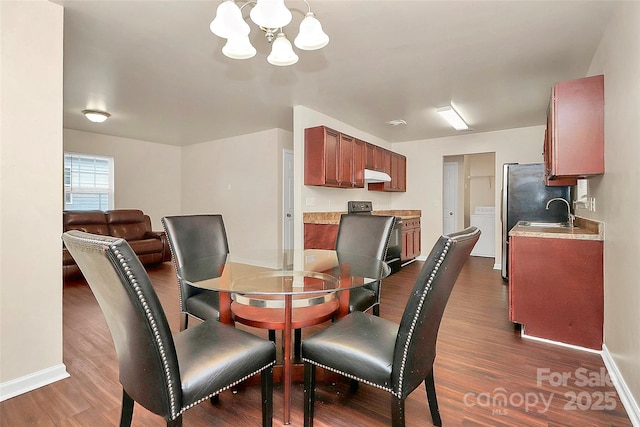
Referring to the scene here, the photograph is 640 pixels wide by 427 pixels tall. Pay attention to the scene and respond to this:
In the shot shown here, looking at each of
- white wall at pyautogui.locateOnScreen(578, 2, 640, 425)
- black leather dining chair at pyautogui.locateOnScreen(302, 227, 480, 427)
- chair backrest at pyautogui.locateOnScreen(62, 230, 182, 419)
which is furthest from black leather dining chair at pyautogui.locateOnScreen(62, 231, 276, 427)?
white wall at pyautogui.locateOnScreen(578, 2, 640, 425)

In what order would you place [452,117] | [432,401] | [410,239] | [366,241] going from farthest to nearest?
[410,239] → [452,117] → [366,241] → [432,401]

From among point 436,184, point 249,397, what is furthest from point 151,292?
point 436,184

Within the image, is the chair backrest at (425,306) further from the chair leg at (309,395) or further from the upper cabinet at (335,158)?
the upper cabinet at (335,158)

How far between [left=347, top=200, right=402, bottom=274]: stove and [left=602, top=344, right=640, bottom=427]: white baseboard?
263 cm

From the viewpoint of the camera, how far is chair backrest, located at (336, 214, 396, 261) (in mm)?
2375

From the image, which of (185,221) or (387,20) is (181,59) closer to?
(185,221)

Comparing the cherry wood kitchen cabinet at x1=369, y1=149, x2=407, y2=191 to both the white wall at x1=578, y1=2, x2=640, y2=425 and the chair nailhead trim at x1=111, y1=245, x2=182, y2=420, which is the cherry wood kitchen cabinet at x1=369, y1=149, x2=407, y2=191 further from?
the chair nailhead trim at x1=111, y1=245, x2=182, y2=420

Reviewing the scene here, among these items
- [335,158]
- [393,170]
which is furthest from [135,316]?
[393,170]

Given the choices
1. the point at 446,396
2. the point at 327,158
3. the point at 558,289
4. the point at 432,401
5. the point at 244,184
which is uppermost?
the point at 327,158

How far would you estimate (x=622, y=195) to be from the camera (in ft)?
5.86

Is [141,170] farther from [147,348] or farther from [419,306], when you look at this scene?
[419,306]

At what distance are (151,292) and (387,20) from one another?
6.94 ft

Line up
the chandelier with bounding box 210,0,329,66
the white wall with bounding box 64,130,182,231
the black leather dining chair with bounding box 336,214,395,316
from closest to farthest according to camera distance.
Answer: the chandelier with bounding box 210,0,329,66 < the black leather dining chair with bounding box 336,214,395,316 < the white wall with bounding box 64,130,182,231

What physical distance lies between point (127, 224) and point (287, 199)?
276 cm
